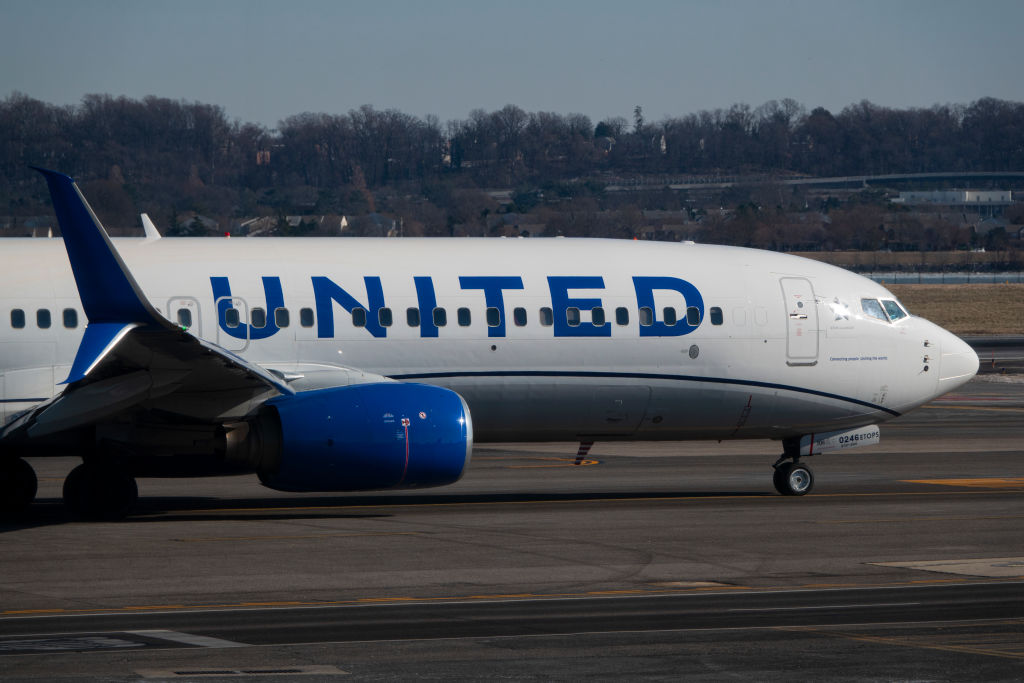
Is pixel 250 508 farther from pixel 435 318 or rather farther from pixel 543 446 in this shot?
pixel 543 446

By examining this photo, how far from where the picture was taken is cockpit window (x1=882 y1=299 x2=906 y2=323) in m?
24.9

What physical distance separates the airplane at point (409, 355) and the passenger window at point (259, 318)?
0.02 meters

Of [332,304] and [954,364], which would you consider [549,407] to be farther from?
[954,364]

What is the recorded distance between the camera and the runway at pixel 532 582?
12805 mm

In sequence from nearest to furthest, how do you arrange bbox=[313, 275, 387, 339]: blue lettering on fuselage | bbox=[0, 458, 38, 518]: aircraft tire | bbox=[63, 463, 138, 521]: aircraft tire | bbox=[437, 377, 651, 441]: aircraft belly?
bbox=[63, 463, 138, 521]: aircraft tire → bbox=[0, 458, 38, 518]: aircraft tire → bbox=[313, 275, 387, 339]: blue lettering on fuselage → bbox=[437, 377, 651, 441]: aircraft belly

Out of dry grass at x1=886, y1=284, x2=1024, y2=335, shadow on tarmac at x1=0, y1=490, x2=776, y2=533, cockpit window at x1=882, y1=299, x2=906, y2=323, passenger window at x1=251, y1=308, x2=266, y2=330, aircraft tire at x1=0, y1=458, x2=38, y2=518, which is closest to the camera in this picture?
aircraft tire at x1=0, y1=458, x2=38, y2=518

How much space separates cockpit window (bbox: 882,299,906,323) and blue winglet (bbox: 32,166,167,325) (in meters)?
12.5

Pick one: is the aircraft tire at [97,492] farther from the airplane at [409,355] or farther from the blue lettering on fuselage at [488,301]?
the blue lettering on fuselage at [488,301]

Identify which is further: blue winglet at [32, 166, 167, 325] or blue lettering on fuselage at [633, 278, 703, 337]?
blue lettering on fuselage at [633, 278, 703, 337]

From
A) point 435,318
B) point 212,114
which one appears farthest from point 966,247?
point 435,318

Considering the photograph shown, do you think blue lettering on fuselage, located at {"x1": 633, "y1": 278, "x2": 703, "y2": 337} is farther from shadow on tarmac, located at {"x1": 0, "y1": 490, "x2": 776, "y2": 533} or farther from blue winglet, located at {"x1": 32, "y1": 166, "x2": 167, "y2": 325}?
blue winglet, located at {"x1": 32, "y1": 166, "x2": 167, "y2": 325}

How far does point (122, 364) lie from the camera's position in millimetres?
19312

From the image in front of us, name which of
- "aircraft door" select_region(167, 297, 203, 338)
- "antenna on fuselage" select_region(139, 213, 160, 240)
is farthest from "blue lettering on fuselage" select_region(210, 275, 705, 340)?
"antenna on fuselage" select_region(139, 213, 160, 240)

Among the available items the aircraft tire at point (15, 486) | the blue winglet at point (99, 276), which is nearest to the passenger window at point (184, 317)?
the aircraft tire at point (15, 486)
